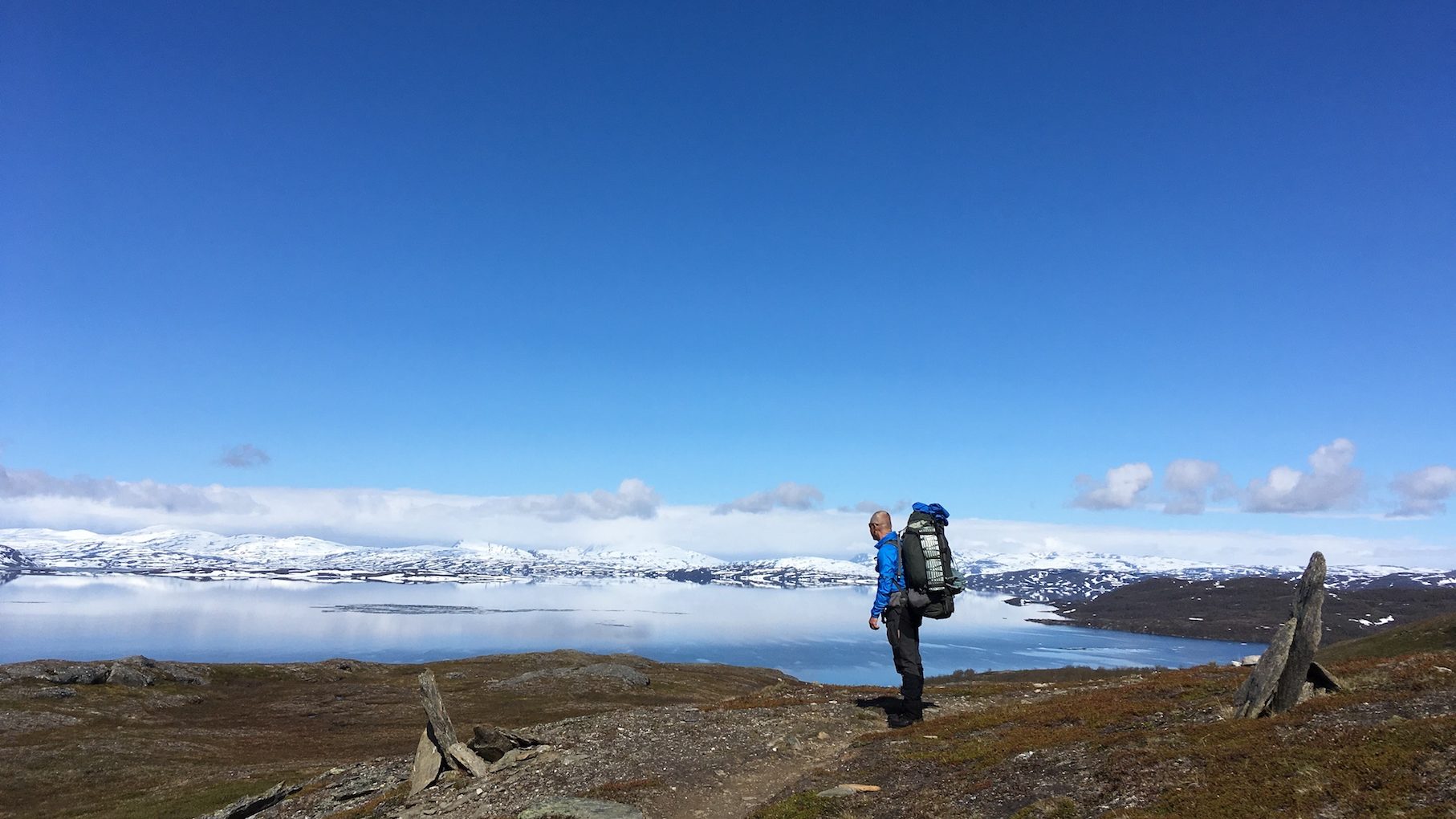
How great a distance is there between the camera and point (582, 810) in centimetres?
1556

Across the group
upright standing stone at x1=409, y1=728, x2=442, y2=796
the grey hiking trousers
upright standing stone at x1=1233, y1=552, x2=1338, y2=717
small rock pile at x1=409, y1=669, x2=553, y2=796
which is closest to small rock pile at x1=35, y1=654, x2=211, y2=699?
upright standing stone at x1=409, y1=728, x2=442, y2=796

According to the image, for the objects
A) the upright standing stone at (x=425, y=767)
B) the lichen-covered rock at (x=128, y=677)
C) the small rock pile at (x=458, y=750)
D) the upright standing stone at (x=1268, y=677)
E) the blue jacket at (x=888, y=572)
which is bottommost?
the lichen-covered rock at (x=128, y=677)

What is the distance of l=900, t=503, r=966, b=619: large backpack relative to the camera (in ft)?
62.6

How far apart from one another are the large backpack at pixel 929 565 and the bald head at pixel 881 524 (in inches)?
18.5

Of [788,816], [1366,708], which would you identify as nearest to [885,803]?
[788,816]

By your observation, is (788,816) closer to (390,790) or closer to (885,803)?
(885,803)

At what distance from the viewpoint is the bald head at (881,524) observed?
19.9m

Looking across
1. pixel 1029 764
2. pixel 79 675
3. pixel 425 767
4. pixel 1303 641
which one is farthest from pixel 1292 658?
pixel 79 675

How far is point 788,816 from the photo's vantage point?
1380 centimetres

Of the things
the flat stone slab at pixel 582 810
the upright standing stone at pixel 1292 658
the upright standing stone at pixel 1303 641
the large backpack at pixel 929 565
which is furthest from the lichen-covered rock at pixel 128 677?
the upright standing stone at pixel 1303 641

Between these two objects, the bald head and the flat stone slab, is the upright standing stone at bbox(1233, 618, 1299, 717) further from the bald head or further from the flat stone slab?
the flat stone slab

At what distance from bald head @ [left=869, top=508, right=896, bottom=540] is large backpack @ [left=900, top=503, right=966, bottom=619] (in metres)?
0.47

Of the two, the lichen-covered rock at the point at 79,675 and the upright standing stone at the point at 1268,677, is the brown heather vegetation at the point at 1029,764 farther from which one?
the lichen-covered rock at the point at 79,675

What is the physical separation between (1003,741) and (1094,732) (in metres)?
2.03
